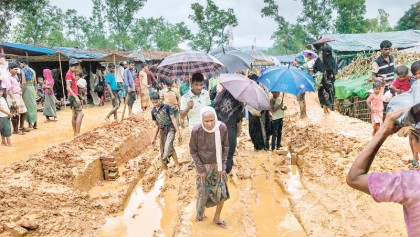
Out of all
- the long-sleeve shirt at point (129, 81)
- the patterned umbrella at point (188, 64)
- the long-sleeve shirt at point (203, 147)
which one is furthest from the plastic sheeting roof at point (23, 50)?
the long-sleeve shirt at point (203, 147)

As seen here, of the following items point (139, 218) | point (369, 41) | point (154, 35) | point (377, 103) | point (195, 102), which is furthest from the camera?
point (154, 35)

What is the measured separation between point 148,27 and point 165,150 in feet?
184

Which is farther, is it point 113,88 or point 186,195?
point 113,88

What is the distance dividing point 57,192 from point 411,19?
166 feet

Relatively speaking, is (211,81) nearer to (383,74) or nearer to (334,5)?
(383,74)

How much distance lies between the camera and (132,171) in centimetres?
685

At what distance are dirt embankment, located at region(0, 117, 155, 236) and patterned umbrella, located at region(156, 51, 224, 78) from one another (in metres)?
2.18

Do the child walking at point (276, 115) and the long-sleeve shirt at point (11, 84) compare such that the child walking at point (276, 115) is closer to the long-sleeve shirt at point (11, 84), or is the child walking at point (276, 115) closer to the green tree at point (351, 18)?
the long-sleeve shirt at point (11, 84)

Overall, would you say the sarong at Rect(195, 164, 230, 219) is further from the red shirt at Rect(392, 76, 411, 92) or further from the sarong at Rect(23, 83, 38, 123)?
the sarong at Rect(23, 83, 38, 123)

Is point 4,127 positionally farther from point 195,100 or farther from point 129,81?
point 195,100

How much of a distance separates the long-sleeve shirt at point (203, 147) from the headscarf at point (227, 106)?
151 cm

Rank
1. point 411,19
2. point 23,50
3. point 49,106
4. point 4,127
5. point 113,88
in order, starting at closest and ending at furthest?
point 4,127, point 49,106, point 113,88, point 23,50, point 411,19

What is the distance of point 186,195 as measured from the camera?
17.7 ft

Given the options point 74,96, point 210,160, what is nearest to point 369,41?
point 74,96
